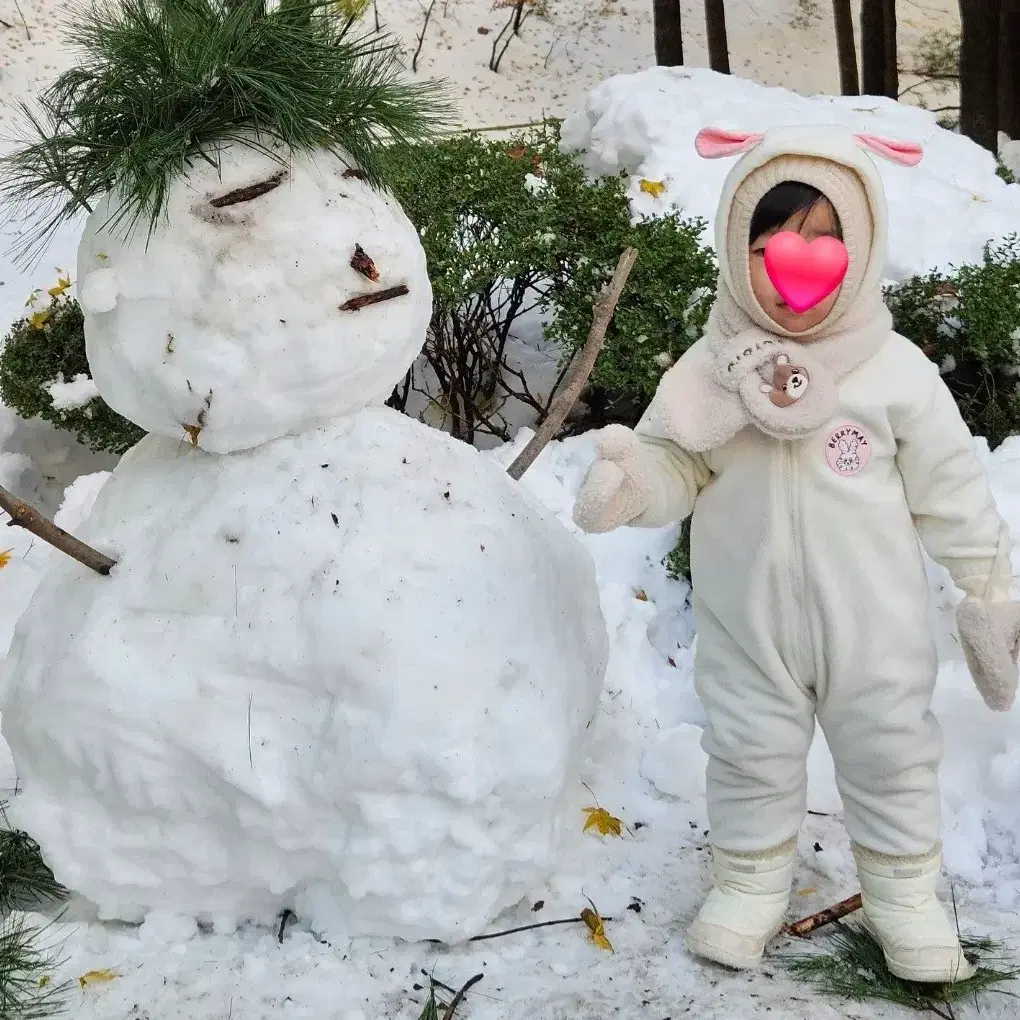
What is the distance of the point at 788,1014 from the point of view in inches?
68.5

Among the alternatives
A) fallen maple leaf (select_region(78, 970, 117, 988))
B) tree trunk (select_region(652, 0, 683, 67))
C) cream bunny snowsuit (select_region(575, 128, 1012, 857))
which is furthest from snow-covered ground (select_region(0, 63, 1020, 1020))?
tree trunk (select_region(652, 0, 683, 67))

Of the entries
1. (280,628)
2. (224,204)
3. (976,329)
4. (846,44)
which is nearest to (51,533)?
(280,628)

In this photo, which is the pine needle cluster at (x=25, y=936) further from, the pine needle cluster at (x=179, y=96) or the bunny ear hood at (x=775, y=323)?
the bunny ear hood at (x=775, y=323)

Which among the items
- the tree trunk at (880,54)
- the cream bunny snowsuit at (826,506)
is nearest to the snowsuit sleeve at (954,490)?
the cream bunny snowsuit at (826,506)

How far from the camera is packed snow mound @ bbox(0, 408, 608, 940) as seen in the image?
5.93 feet

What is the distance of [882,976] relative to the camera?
185 centimetres

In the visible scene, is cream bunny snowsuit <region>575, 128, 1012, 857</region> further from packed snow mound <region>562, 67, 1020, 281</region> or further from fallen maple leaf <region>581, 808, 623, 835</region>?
packed snow mound <region>562, 67, 1020, 281</region>

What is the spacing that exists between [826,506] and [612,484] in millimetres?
367

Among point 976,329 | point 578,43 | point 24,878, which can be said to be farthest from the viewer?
point 578,43

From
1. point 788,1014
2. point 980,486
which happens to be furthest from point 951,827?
point 980,486

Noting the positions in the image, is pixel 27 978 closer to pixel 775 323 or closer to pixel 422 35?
pixel 775 323

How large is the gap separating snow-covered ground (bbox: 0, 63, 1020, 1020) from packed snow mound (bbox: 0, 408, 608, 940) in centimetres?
9

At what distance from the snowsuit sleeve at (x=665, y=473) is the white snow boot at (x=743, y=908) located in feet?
2.20

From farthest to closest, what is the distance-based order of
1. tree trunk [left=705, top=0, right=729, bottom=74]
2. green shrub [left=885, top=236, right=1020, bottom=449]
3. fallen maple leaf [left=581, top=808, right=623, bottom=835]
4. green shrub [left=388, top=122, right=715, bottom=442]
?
tree trunk [left=705, top=0, right=729, bottom=74]
green shrub [left=388, top=122, right=715, bottom=442]
green shrub [left=885, top=236, right=1020, bottom=449]
fallen maple leaf [left=581, top=808, right=623, bottom=835]
